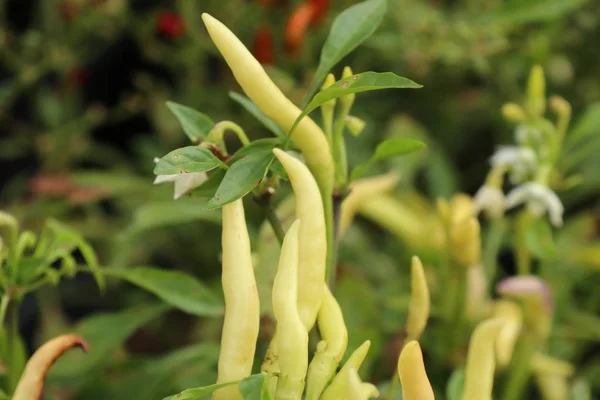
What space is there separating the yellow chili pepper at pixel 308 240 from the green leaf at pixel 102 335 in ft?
1.04

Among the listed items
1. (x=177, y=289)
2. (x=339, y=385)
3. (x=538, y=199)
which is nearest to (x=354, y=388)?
(x=339, y=385)

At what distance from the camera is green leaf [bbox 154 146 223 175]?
0.38 metres

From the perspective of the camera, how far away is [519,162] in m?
0.71

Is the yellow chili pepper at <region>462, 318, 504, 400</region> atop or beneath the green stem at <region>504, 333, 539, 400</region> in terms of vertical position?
atop

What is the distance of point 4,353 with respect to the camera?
0.53m

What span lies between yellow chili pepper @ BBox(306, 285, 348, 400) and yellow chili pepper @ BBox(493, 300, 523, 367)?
0.94 feet

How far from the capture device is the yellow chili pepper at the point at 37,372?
0.43 m

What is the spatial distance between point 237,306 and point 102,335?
1.09 feet

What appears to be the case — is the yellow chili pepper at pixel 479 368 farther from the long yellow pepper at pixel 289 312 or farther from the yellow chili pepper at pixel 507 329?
the yellow chili pepper at pixel 507 329

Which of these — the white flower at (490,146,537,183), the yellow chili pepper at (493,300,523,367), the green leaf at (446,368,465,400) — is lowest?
the yellow chili pepper at (493,300,523,367)

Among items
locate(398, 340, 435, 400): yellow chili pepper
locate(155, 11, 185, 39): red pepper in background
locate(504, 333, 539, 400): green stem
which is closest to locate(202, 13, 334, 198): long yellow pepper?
locate(398, 340, 435, 400): yellow chili pepper

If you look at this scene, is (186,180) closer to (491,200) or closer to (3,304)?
(3,304)

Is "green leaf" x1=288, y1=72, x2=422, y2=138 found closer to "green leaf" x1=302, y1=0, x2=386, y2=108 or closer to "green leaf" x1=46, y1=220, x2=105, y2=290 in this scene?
"green leaf" x1=302, y1=0, x2=386, y2=108

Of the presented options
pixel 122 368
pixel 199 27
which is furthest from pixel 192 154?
pixel 199 27
